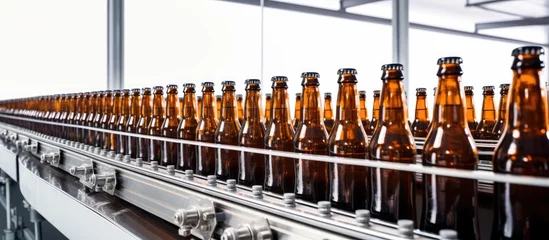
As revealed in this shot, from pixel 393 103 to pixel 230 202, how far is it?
25cm

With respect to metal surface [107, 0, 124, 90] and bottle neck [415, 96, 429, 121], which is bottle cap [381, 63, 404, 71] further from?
metal surface [107, 0, 124, 90]

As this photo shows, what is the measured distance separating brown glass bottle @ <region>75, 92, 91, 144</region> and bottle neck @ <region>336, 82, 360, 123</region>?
3.36 ft

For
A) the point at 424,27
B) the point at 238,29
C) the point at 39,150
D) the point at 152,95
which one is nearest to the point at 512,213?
the point at 152,95

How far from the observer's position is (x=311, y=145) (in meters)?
0.62

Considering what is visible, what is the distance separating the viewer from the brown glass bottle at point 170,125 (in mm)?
913

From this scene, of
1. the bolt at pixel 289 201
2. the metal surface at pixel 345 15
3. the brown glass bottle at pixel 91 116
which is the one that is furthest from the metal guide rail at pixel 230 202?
the metal surface at pixel 345 15

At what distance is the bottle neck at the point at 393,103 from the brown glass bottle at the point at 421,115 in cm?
30

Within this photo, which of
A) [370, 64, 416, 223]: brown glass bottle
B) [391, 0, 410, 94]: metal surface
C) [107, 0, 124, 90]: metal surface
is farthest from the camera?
[107, 0, 124, 90]: metal surface

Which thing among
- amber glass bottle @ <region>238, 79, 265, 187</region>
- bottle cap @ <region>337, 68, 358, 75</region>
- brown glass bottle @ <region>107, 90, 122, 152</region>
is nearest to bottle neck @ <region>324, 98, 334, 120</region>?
amber glass bottle @ <region>238, 79, 265, 187</region>

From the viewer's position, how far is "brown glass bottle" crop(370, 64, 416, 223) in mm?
484

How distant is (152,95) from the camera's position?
108 centimetres

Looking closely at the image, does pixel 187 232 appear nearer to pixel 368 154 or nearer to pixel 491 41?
pixel 368 154

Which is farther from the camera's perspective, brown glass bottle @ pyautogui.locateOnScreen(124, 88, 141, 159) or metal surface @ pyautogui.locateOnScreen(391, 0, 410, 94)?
metal surface @ pyautogui.locateOnScreen(391, 0, 410, 94)

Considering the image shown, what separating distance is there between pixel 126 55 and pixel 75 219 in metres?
2.34
